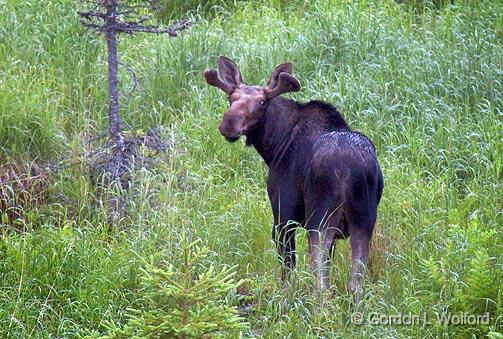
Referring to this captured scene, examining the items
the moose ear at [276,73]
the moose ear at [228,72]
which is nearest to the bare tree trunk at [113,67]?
the moose ear at [228,72]

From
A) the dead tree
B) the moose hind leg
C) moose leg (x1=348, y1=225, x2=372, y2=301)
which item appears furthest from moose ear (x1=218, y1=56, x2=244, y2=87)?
moose leg (x1=348, y1=225, x2=372, y2=301)

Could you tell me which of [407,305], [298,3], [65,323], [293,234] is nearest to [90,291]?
[65,323]

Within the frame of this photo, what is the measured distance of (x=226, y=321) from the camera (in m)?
Answer: 5.58

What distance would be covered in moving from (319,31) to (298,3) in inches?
63.1

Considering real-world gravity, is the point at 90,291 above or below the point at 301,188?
below

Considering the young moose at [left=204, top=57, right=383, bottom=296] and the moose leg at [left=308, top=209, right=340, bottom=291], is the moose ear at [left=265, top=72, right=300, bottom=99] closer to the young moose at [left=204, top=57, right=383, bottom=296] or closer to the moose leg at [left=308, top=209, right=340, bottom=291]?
the young moose at [left=204, top=57, right=383, bottom=296]

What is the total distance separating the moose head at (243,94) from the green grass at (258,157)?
983 mm

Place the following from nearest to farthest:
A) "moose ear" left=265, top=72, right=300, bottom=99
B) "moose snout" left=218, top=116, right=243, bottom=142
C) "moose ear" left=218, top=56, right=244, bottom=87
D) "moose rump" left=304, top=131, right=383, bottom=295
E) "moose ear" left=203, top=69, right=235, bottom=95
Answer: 1. "moose rump" left=304, top=131, right=383, bottom=295
2. "moose snout" left=218, top=116, right=243, bottom=142
3. "moose ear" left=265, top=72, right=300, bottom=99
4. "moose ear" left=203, top=69, right=235, bottom=95
5. "moose ear" left=218, top=56, right=244, bottom=87

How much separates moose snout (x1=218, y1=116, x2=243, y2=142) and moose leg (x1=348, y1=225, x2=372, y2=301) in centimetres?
126

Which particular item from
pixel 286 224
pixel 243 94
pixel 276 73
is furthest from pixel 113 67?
pixel 286 224

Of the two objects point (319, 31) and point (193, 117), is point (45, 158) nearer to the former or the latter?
point (193, 117)

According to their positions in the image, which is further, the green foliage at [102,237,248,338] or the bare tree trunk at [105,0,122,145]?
the bare tree trunk at [105,0,122,145]

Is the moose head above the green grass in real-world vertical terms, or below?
above

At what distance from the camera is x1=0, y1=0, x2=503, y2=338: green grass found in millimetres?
7109
